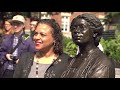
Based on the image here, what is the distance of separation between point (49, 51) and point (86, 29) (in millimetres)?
784

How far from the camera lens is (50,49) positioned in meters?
4.96

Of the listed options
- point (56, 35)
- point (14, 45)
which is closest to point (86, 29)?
point (56, 35)

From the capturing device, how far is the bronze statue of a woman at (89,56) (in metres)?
3.94

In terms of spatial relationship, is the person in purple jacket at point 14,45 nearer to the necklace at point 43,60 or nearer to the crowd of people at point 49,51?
the crowd of people at point 49,51

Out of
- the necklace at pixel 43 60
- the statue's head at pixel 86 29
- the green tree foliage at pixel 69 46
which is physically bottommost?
the necklace at pixel 43 60

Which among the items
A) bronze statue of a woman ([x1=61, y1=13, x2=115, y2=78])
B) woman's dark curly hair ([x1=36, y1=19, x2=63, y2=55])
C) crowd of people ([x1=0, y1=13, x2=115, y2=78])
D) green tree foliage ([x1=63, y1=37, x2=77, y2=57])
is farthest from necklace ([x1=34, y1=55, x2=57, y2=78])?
bronze statue of a woman ([x1=61, y1=13, x2=115, y2=78])

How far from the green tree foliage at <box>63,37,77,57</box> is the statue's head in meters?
0.15

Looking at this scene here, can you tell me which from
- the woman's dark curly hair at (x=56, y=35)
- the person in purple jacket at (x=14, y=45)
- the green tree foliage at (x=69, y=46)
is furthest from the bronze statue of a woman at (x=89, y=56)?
the person in purple jacket at (x=14, y=45)

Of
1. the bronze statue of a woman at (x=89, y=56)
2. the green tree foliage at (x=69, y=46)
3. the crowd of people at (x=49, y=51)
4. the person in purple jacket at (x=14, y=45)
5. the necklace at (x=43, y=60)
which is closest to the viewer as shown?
the bronze statue of a woman at (x=89, y=56)

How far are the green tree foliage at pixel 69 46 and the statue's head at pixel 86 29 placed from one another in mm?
145

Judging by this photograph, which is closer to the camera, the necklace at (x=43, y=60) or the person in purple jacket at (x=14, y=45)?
the necklace at (x=43, y=60)
